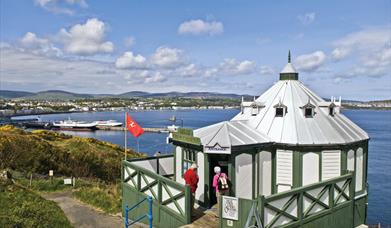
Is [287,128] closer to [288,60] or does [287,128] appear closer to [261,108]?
[261,108]

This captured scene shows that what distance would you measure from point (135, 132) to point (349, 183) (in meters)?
9.31

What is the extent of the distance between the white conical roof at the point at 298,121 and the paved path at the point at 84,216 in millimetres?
6737

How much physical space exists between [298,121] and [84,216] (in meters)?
9.40

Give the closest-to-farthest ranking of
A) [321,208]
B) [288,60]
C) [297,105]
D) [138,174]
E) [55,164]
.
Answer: [321,208] < [138,174] < [297,105] < [288,60] < [55,164]

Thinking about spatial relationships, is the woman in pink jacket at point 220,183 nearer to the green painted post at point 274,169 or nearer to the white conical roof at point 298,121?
the green painted post at point 274,169

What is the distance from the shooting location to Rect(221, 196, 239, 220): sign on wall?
Answer: 9288mm

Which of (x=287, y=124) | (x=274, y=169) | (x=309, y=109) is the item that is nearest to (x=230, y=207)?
(x=274, y=169)

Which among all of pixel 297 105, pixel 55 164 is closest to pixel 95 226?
pixel 297 105

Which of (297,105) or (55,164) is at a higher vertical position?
(297,105)

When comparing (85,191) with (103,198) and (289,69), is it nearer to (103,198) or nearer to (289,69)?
(103,198)

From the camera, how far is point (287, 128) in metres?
13.2

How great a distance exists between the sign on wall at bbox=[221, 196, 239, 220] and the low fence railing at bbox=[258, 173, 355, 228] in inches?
29.4

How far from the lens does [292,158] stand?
41.7 ft

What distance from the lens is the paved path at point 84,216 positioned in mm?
13336
